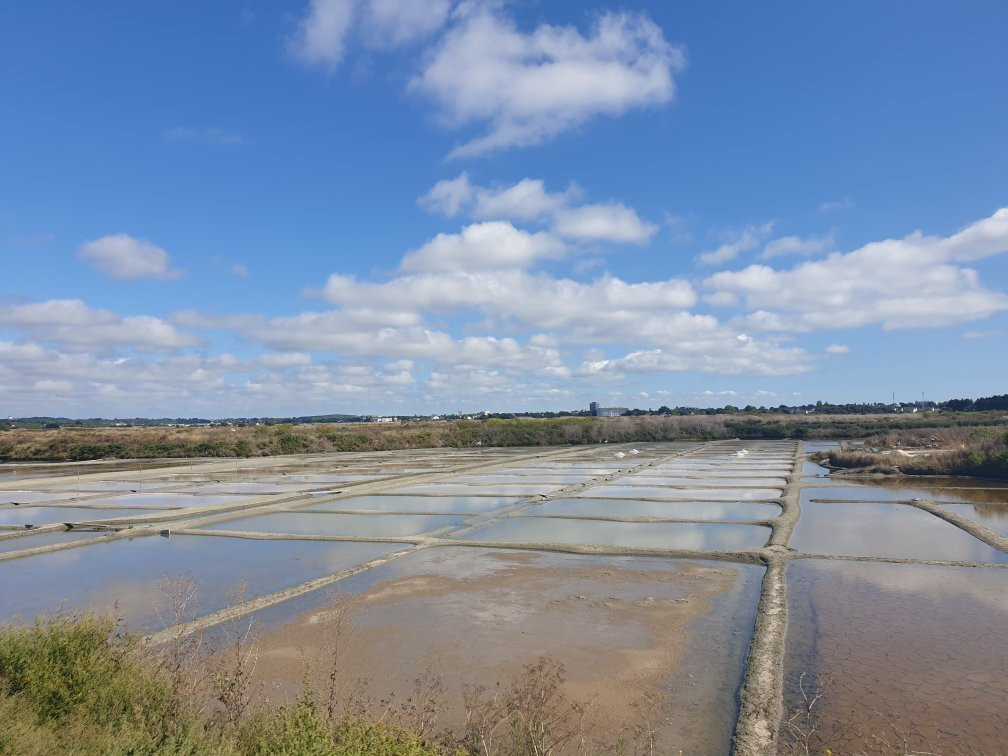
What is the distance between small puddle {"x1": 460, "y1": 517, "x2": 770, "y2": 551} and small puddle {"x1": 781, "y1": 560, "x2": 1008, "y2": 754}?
2.52 meters

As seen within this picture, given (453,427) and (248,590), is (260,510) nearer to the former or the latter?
(248,590)

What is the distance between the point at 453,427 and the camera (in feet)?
209

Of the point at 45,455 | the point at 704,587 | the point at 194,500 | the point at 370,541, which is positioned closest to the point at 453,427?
the point at 45,455

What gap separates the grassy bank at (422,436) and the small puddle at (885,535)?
3846 cm

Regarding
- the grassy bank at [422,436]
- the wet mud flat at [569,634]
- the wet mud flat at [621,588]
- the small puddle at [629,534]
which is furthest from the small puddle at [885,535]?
the grassy bank at [422,436]

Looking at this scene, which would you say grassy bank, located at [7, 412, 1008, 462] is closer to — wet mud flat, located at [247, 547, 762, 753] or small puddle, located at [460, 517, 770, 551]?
small puddle, located at [460, 517, 770, 551]

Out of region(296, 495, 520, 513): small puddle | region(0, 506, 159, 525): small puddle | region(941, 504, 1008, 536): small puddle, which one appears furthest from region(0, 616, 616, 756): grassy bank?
region(0, 506, 159, 525): small puddle

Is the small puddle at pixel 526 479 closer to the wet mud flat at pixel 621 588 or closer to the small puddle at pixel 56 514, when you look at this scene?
the wet mud flat at pixel 621 588

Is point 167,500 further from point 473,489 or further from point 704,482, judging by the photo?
point 704,482

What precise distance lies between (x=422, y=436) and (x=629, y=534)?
43.9 metres

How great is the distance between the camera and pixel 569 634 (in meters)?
7.32

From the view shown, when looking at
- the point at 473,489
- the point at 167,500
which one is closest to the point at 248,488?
the point at 167,500

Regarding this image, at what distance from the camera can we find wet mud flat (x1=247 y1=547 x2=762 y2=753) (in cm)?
561

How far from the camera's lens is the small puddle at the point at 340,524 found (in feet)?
48.1
